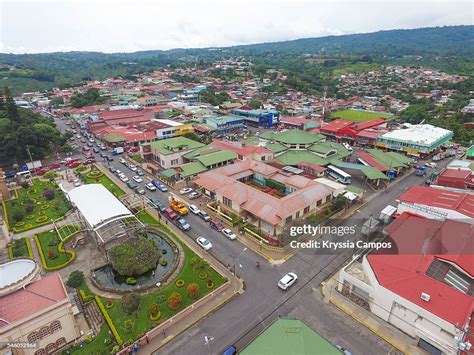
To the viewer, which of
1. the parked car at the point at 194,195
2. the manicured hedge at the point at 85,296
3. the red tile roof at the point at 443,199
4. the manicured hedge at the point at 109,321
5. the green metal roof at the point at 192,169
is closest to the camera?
the manicured hedge at the point at 109,321

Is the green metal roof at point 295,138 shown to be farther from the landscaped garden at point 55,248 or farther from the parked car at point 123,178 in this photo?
the landscaped garden at point 55,248

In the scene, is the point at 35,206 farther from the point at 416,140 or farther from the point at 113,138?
the point at 416,140

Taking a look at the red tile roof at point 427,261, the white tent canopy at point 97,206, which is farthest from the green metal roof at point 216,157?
the red tile roof at point 427,261

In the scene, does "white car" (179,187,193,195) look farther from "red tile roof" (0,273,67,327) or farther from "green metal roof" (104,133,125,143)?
"green metal roof" (104,133,125,143)

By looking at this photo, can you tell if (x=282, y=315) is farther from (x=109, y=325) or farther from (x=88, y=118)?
(x=88, y=118)

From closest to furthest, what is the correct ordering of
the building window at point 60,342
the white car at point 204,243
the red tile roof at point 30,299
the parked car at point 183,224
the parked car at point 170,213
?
the red tile roof at point 30,299 → the building window at point 60,342 → the white car at point 204,243 → the parked car at point 183,224 → the parked car at point 170,213

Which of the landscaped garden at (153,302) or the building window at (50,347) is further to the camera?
the landscaped garden at (153,302)

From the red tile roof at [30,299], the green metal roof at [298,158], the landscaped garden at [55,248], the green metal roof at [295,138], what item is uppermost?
the red tile roof at [30,299]
